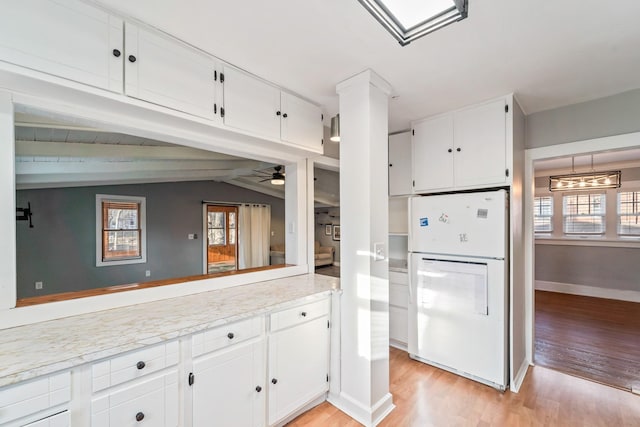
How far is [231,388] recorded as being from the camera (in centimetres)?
158

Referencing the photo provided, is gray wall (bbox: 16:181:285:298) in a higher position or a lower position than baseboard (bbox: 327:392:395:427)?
higher

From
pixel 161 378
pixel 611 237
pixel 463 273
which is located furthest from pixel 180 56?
pixel 611 237

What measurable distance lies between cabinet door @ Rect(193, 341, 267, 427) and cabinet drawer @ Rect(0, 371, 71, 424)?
1.69ft

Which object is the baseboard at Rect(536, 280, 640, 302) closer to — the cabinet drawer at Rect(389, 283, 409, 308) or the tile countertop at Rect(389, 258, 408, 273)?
the tile countertop at Rect(389, 258, 408, 273)

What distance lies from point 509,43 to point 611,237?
5602 millimetres

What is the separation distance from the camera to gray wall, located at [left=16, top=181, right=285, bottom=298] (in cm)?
471

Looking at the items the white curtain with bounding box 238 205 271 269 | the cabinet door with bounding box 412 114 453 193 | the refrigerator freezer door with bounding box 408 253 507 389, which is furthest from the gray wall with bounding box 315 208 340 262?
the refrigerator freezer door with bounding box 408 253 507 389

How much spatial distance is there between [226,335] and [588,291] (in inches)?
262

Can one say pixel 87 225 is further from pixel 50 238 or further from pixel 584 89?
pixel 584 89

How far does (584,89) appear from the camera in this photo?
2.28 metres

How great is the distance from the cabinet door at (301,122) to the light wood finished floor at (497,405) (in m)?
2.10

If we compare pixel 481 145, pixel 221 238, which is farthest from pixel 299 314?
pixel 221 238

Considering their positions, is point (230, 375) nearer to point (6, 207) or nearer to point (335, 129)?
point (6, 207)

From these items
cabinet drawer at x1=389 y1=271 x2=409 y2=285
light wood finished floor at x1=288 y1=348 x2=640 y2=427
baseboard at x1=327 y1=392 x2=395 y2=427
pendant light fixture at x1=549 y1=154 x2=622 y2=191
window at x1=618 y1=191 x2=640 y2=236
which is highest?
pendant light fixture at x1=549 y1=154 x2=622 y2=191
